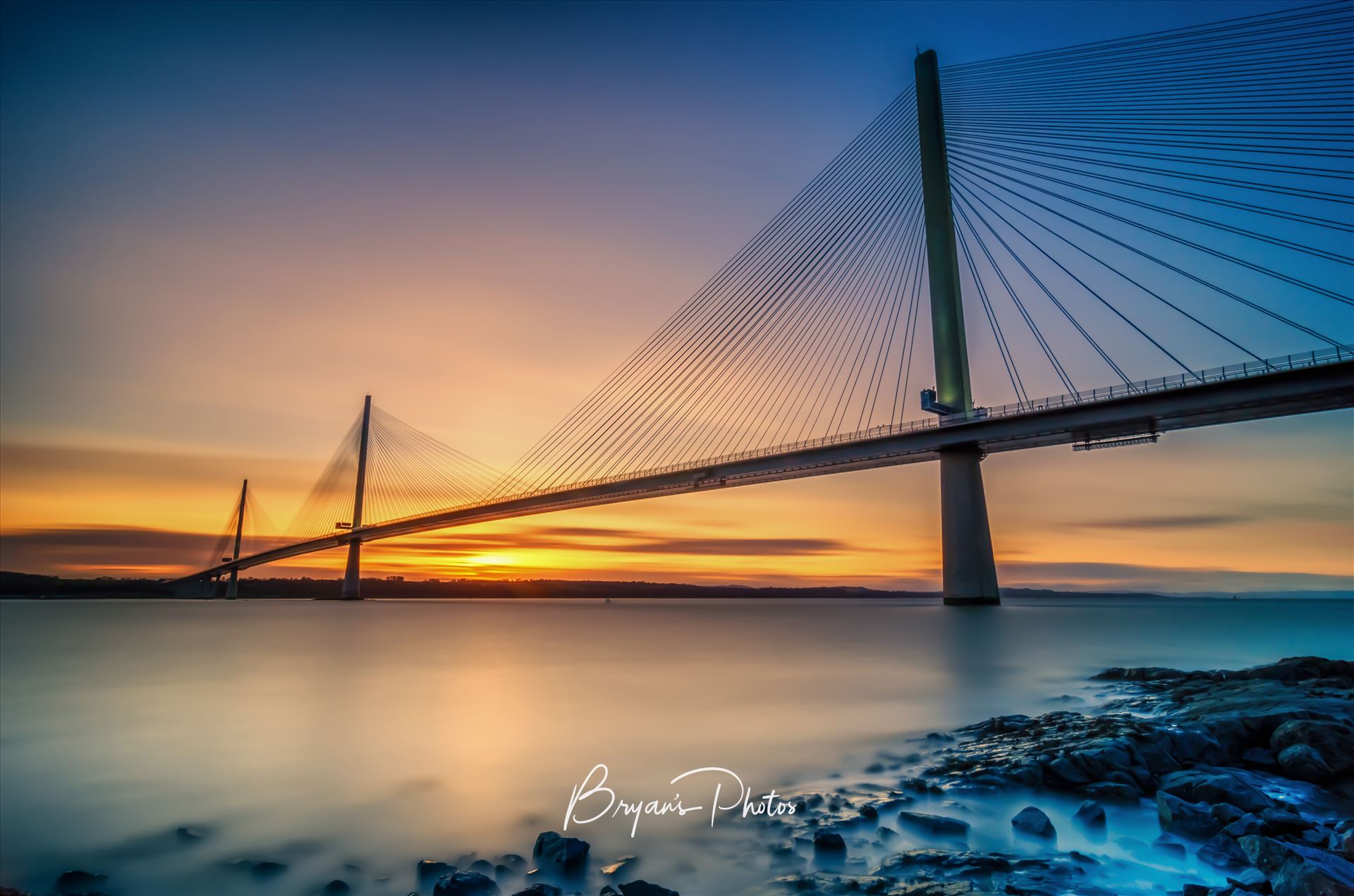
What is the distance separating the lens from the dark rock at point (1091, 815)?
461 centimetres

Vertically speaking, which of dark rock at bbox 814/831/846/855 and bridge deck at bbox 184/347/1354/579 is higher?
bridge deck at bbox 184/347/1354/579

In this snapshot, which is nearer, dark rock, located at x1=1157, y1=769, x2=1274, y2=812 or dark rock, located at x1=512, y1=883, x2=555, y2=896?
dark rock, located at x1=512, y1=883, x2=555, y2=896

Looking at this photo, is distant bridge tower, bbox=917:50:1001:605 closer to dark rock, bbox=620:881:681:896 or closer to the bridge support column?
the bridge support column

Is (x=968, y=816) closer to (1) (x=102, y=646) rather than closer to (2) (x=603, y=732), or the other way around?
(2) (x=603, y=732)

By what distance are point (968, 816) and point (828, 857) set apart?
4.51ft

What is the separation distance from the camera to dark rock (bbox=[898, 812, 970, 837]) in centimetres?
449

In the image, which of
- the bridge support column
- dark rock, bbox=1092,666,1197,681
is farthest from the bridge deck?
dark rock, bbox=1092,666,1197,681

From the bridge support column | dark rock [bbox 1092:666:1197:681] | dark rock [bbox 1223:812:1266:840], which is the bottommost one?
dark rock [bbox 1092:666:1197:681]

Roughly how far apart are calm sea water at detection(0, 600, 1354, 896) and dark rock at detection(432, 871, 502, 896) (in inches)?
17.5

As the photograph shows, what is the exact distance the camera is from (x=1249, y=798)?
4.57m

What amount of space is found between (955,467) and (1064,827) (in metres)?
27.7

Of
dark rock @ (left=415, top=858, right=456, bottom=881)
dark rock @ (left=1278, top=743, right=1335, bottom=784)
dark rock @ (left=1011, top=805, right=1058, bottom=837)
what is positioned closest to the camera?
dark rock @ (left=415, top=858, right=456, bottom=881)

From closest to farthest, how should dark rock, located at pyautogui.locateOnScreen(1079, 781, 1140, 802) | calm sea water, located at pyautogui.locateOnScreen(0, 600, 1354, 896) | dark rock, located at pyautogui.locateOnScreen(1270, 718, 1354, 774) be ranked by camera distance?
calm sea water, located at pyautogui.locateOnScreen(0, 600, 1354, 896) → dark rock, located at pyautogui.locateOnScreen(1079, 781, 1140, 802) → dark rock, located at pyautogui.locateOnScreen(1270, 718, 1354, 774)

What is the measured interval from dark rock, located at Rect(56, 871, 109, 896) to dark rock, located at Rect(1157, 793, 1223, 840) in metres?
6.99
